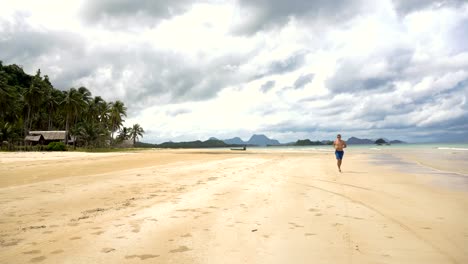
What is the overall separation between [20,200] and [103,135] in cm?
7238

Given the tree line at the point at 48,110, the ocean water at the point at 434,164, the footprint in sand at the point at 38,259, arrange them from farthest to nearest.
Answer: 1. the tree line at the point at 48,110
2. the ocean water at the point at 434,164
3. the footprint in sand at the point at 38,259

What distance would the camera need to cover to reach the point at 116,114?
280ft

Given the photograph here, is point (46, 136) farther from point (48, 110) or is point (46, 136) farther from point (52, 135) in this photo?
point (48, 110)

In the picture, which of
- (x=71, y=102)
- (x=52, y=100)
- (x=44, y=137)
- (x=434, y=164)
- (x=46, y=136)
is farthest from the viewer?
(x=52, y=100)

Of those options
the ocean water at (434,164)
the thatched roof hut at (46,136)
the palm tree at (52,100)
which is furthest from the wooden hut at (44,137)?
the ocean water at (434,164)

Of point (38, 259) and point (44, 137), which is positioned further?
point (44, 137)

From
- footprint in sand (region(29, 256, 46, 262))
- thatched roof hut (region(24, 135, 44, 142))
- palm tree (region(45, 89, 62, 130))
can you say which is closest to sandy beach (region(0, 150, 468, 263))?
footprint in sand (region(29, 256, 46, 262))

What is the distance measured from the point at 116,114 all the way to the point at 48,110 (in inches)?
696

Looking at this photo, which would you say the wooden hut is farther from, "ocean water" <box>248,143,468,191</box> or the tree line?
"ocean water" <box>248,143,468,191</box>

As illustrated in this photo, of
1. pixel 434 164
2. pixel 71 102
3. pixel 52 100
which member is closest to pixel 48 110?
pixel 52 100

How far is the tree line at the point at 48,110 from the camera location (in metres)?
56.8

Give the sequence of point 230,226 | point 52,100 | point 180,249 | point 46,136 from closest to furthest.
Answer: point 180,249, point 230,226, point 46,136, point 52,100

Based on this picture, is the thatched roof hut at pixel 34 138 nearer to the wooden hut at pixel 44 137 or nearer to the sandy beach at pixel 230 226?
the wooden hut at pixel 44 137

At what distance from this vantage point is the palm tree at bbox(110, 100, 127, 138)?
85688mm
